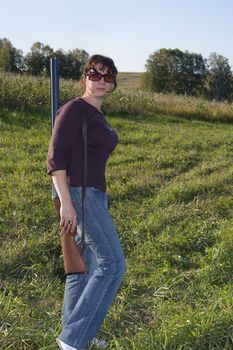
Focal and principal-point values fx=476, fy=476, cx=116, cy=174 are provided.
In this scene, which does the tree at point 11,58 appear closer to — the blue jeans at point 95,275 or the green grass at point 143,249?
the green grass at point 143,249

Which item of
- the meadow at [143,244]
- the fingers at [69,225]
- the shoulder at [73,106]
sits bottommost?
the meadow at [143,244]

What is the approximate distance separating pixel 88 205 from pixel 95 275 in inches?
16.3

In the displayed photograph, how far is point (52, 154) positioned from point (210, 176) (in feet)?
15.9

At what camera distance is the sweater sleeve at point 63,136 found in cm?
265

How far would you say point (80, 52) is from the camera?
39031 millimetres

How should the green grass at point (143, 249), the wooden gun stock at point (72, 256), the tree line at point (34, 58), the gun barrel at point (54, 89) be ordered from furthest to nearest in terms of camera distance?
the tree line at point (34, 58), the gun barrel at point (54, 89), the green grass at point (143, 249), the wooden gun stock at point (72, 256)

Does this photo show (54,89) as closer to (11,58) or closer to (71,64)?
(71,64)

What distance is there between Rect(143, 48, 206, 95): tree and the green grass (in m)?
43.0

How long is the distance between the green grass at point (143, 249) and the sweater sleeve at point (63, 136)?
3.78 feet

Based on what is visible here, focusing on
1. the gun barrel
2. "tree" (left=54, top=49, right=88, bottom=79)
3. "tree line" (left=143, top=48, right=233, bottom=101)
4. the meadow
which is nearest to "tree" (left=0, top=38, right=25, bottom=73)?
"tree" (left=54, top=49, right=88, bottom=79)

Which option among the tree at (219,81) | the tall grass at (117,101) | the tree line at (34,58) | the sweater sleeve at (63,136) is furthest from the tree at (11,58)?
the sweater sleeve at (63,136)

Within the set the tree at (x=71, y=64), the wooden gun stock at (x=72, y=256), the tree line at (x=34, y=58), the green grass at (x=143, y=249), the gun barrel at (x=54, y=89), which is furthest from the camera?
the tree line at (x=34, y=58)

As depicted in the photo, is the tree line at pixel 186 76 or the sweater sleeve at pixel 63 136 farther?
the tree line at pixel 186 76

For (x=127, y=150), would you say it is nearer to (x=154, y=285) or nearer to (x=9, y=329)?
(x=154, y=285)
